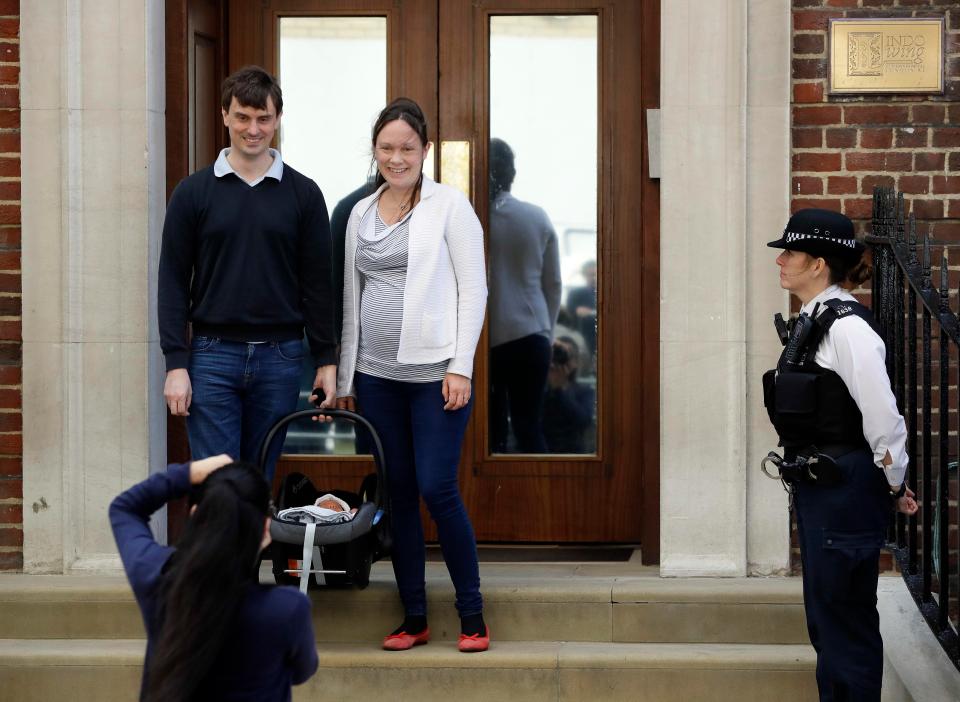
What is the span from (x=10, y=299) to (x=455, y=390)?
75.9 inches

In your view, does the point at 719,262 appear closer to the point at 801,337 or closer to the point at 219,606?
the point at 801,337

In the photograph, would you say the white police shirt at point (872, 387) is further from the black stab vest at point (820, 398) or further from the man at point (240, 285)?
the man at point (240, 285)

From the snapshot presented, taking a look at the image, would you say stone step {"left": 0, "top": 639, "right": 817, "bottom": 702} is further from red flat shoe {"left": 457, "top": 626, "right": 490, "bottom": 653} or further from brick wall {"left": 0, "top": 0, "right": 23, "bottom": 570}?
brick wall {"left": 0, "top": 0, "right": 23, "bottom": 570}

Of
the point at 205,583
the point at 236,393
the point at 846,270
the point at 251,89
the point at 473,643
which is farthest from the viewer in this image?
the point at 473,643

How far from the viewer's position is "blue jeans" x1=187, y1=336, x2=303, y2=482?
4879 mm

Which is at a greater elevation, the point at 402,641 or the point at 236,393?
the point at 236,393

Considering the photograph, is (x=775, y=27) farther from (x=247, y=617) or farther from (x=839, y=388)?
(x=247, y=617)

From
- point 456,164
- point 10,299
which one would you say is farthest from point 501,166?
point 10,299

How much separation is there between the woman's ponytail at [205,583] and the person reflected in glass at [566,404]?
128 inches

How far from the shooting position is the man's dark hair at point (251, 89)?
470 cm

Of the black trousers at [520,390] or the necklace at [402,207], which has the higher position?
the necklace at [402,207]

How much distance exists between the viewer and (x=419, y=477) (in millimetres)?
4879

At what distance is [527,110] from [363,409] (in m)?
1.73

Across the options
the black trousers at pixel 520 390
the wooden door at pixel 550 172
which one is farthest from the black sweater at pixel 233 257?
the black trousers at pixel 520 390
